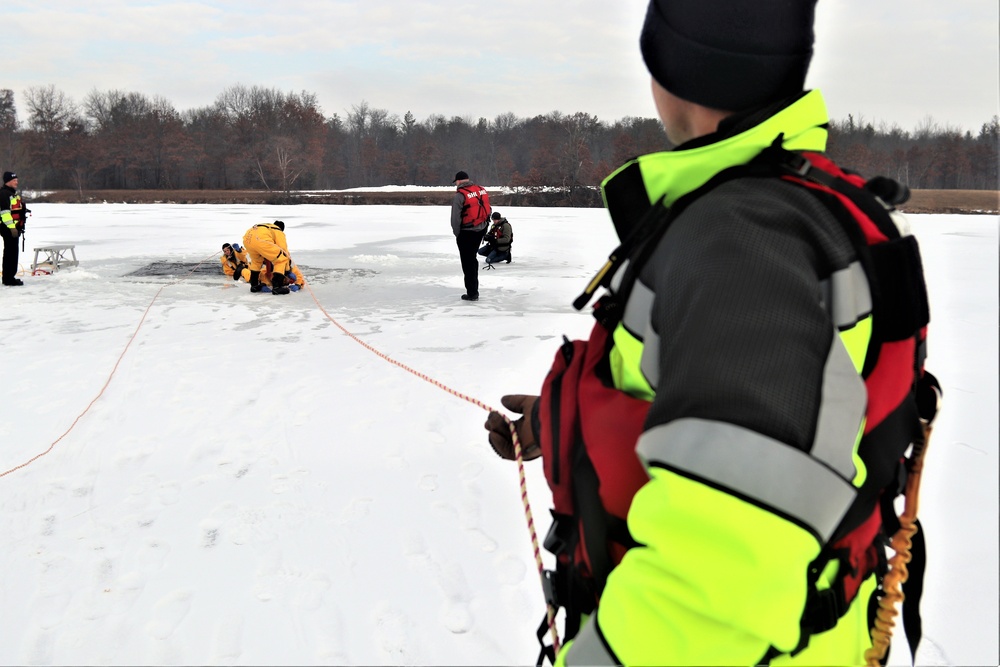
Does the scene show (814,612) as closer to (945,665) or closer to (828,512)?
(828,512)

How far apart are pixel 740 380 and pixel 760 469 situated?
10 cm

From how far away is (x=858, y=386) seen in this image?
872 millimetres

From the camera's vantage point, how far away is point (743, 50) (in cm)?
107

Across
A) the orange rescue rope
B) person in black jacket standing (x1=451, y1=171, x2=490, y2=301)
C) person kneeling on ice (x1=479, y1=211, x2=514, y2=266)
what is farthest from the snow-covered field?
person kneeling on ice (x1=479, y1=211, x2=514, y2=266)

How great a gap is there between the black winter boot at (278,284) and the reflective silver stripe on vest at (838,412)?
1023 cm

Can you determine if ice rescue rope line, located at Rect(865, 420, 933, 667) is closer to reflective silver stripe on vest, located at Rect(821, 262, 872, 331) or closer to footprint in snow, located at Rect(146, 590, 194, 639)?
reflective silver stripe on vest, located at Rect(821, 262, 872, 331)

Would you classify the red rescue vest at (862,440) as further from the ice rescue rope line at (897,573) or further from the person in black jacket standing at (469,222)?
the person in black jacket standing at (469,222)

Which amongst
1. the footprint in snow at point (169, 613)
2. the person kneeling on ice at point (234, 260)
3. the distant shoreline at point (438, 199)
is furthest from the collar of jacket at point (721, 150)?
the distant shoreline at point (438, 199)

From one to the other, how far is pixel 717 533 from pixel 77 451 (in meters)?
4.98

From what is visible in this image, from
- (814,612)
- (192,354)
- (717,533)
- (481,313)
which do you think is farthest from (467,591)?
(481,313)

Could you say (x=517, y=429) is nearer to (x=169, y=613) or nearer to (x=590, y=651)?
(x=590, y=651)

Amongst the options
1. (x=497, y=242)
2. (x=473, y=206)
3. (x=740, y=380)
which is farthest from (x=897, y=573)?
(x=497, y=242)

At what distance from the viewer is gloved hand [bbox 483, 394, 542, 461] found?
1.75 metres

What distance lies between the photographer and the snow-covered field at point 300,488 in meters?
2.82
